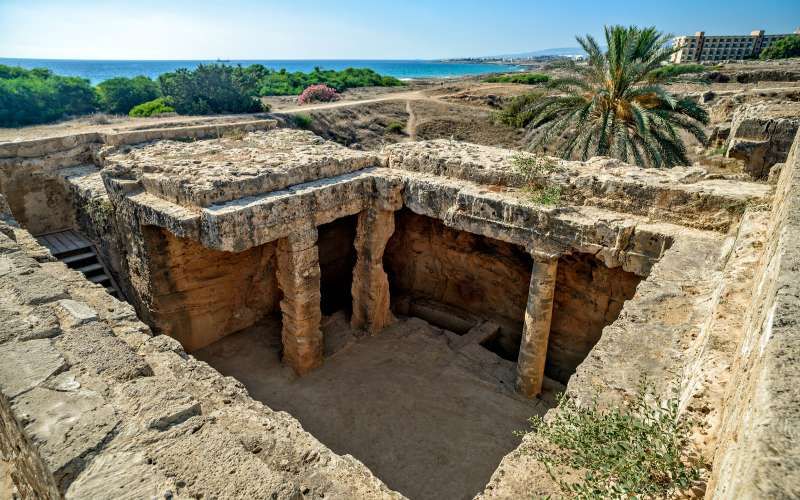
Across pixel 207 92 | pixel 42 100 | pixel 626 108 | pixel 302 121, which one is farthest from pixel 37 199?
pixel 42 100

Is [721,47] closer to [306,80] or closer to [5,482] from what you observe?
[306,80]

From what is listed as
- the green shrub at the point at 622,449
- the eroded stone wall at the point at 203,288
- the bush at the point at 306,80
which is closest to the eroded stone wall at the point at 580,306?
the green shrub at the point at 622,449

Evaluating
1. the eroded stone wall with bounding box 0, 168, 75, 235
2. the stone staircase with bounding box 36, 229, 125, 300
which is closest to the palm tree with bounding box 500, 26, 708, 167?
the stone staircase with bounding box 36, 229, 125, 300

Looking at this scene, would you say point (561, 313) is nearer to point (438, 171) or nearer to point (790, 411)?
point (438, 171)

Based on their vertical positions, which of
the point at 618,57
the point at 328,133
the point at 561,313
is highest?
the point at 618,57

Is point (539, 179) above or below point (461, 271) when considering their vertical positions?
above

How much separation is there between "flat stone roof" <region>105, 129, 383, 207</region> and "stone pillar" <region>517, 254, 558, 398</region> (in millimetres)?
3482

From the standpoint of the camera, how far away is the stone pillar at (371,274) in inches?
320

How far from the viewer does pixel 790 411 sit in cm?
144

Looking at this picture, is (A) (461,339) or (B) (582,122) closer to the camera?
(A) (461,339)

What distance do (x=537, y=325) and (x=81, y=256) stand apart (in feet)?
25.5

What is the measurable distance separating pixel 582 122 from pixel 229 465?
9.89 meters

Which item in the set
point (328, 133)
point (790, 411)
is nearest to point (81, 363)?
point (790, 411)

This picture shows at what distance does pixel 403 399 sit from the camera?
746 centimetres
